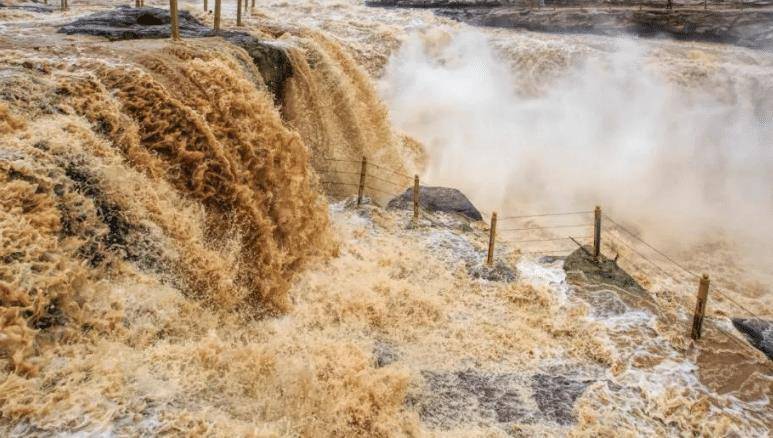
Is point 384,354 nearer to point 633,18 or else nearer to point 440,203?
point 440,203

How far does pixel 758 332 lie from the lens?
248 inches

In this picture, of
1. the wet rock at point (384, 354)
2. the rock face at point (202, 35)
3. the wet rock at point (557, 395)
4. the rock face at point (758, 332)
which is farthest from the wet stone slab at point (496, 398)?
the rock face at point (202, 35)

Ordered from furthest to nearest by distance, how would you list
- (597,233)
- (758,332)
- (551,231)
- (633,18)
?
(633,18) < (551,231) < (597,233) < (758,332)

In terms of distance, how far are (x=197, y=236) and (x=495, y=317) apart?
3.88 metres

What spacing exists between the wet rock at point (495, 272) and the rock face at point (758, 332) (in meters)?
3.03

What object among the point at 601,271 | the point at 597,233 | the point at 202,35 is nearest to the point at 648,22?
the point at 597,233

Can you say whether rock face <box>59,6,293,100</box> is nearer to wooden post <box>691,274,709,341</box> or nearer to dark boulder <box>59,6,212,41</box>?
dark boulder <box>59,6,212,41</box>

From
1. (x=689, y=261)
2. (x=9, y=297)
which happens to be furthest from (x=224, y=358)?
(x=689, y=261)

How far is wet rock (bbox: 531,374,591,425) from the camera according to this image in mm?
4755

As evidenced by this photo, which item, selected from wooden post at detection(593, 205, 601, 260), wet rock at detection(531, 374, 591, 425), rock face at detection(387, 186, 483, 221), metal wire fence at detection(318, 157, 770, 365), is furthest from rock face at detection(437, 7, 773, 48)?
wet rock at detection(531, 374, 591, 425)

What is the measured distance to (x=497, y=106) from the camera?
51.6 ft

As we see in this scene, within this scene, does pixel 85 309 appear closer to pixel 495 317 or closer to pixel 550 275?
pixel 495 317

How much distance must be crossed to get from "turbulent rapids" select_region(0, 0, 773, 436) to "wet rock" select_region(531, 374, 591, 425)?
2 centimetres

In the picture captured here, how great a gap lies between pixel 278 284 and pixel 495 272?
3337 millimetres
